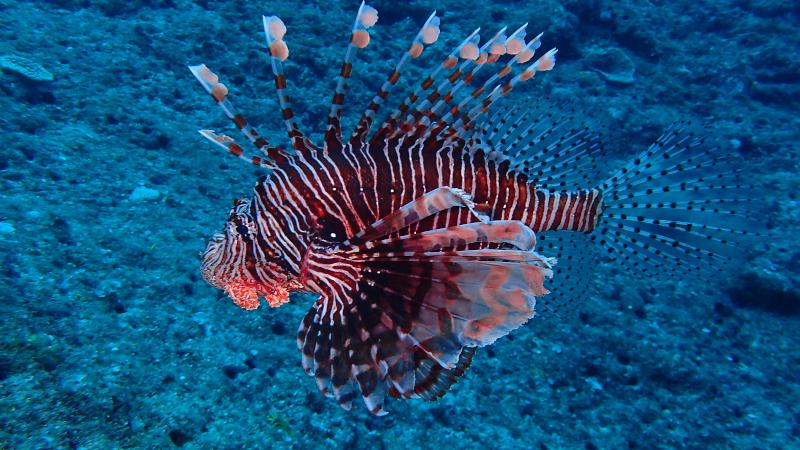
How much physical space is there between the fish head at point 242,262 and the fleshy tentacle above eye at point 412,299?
195 millimetres

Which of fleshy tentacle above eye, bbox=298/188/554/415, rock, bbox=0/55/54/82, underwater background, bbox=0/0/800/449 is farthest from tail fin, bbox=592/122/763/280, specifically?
rock, bbox=0/55/54/82

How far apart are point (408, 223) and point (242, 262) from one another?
1.02m

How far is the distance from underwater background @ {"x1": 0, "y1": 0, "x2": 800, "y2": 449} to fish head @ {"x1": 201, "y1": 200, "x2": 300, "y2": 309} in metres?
1.60

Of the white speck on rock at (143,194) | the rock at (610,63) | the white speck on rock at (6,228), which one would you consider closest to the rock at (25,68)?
the white speck on rock at (143,194)

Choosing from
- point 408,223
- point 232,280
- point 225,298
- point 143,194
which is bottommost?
point 225,298

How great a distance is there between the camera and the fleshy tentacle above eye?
2.03 meters

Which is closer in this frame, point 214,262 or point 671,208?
point 214,262

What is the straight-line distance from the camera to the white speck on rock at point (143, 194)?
5.40 m

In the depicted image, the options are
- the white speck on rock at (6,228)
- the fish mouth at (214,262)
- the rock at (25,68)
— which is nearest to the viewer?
the fish mouth at (214,262)

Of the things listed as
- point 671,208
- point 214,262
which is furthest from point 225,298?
point 671,208

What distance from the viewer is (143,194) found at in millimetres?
5473

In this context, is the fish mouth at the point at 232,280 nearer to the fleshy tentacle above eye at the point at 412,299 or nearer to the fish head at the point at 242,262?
the fish head at the point at 242,262

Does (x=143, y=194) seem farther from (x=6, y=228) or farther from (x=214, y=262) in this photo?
(x=214, y=262)

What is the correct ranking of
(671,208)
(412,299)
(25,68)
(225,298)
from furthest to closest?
(25,68)
(225,298)
(671,208)
(412,299)
